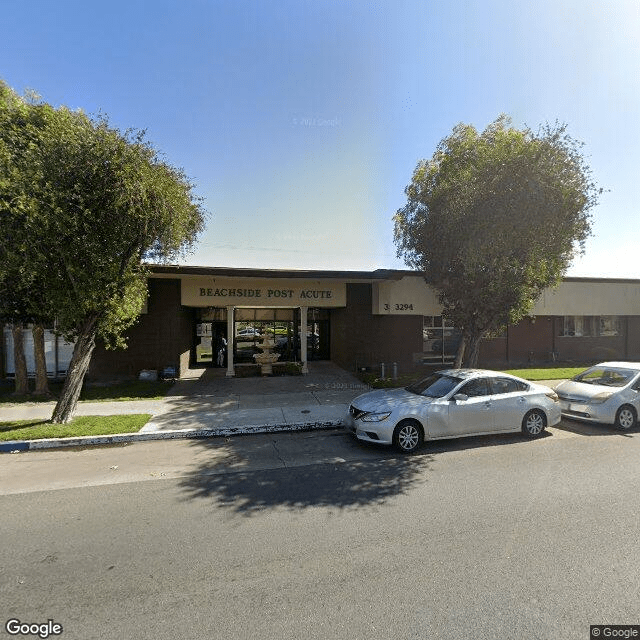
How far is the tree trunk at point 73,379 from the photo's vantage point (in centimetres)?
872

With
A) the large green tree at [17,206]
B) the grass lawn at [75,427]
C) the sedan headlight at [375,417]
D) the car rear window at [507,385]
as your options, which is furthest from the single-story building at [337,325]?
the sedan headlight at [375,417]

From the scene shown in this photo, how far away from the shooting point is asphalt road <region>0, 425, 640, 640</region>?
9.71 feet

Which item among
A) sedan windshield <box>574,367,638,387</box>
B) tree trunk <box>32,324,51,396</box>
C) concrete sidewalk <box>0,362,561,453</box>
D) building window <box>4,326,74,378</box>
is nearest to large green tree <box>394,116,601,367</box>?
sedan windshield <box>574,367,638,387</box>

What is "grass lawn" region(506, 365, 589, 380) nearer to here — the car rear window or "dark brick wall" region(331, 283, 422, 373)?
"dark brick wall" region(331, 283, 422, 373)

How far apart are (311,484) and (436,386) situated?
3.75m

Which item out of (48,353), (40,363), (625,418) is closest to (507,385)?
(625,418)

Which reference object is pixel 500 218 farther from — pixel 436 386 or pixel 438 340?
pixel 438 340

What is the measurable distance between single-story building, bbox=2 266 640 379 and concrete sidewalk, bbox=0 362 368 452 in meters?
2.18

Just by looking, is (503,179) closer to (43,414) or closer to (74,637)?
(74,637)

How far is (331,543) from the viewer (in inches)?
157

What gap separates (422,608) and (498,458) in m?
4.33

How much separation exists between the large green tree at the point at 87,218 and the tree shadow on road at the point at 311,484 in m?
4.55

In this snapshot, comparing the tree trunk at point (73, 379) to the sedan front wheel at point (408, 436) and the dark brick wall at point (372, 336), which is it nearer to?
the sedan front wheel at point (408, 436)

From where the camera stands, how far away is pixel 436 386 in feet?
26.6
